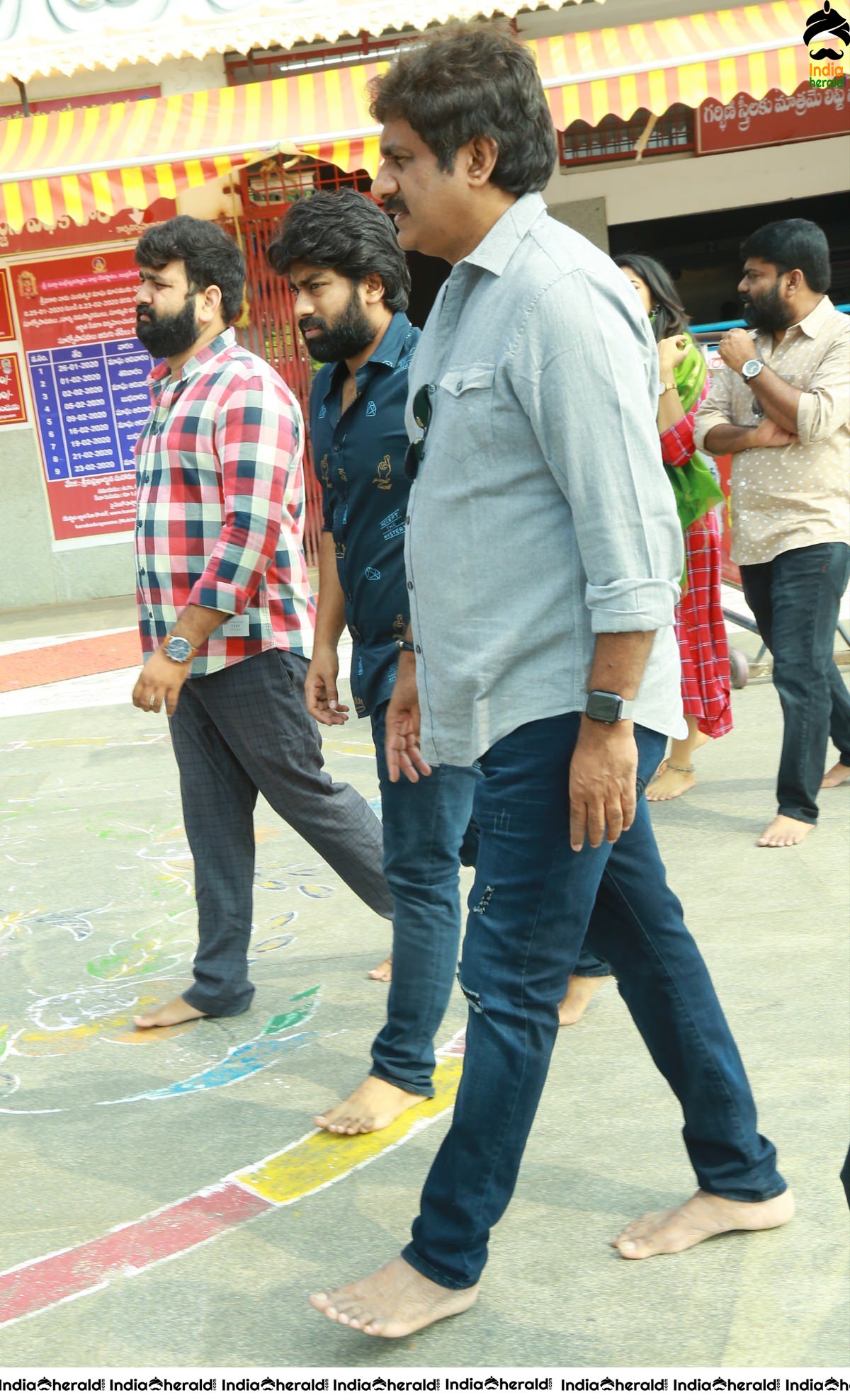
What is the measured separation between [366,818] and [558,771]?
161 centimetres

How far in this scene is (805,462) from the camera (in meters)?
4.60

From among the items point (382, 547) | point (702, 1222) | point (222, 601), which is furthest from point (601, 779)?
point (222, 601)

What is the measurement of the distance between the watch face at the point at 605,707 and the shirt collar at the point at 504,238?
0.62 meters

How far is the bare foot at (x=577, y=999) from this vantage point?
3379 mm

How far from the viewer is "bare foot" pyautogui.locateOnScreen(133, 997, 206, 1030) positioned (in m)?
3.59

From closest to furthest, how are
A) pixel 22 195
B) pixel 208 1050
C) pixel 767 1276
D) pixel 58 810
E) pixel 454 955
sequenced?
pixel 767 1276 → pixel 454 955 → pixel 208 1050 → pixel 58 810 → pixel 22 195

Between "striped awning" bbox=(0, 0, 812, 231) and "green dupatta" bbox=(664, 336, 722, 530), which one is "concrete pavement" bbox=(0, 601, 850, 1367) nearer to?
"green dupatta" bbox=(664, 336, 722, 530)

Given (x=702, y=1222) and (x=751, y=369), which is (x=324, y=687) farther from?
(x=751, y=369)

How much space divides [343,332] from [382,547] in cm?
45

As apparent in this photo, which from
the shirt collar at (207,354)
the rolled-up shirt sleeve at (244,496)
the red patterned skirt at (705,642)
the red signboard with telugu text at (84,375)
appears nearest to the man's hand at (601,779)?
the rolled-up shirt sleeve at (244,496)
